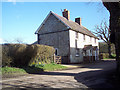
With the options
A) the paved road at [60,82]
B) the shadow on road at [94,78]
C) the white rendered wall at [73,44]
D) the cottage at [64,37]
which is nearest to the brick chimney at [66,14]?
the cottage at [64,37]

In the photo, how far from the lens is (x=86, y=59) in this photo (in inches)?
950

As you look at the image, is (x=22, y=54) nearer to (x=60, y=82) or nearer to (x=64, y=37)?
(x=60, y=82)

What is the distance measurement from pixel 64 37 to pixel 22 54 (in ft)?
36.0

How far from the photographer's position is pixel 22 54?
12477mm

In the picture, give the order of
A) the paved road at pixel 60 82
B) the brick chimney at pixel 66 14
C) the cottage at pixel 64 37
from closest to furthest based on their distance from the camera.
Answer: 1. the paved road at pixel 60 82
2. the cottage at pixel 64 37
3. the brick chimney at pixel 66 14

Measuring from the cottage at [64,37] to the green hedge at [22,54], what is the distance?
7197 mm

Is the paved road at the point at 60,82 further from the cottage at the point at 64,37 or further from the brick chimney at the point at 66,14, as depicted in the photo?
the brick chimney at the point at 66,14

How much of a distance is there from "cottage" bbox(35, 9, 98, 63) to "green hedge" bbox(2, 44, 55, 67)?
283 inches

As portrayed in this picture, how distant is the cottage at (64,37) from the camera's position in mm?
21656

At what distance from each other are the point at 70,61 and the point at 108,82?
14.4 meters

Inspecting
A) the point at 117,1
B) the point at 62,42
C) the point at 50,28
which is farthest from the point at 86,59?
the point at 117,1

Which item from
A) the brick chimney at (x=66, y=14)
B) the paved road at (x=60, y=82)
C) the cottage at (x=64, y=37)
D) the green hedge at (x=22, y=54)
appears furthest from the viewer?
the brick chimney at (x=66, y=14)

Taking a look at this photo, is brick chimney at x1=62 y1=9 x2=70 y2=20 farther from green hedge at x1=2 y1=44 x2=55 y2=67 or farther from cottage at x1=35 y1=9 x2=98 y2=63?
green hedge at x1=2 y1=44 x2=55 y2=67

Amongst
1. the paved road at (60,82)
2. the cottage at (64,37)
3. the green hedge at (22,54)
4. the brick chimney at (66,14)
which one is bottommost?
the paved road at (60,82)
